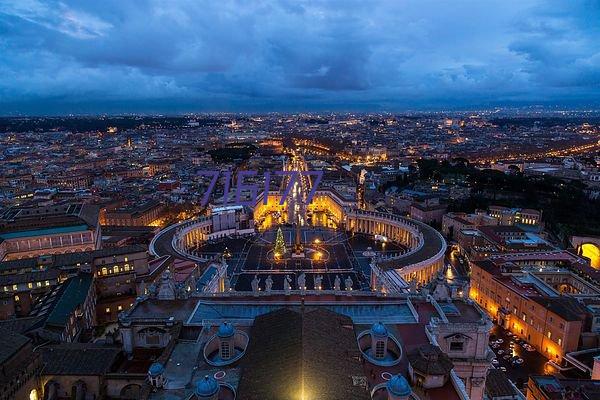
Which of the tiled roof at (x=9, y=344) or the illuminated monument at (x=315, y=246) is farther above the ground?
the tiled roof at (x=9, y=344)

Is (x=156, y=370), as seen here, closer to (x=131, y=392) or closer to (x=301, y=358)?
(x=131, y=392)

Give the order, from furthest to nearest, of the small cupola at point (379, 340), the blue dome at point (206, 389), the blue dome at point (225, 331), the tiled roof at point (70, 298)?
the tiled roof at point (70, 298) < the small cupola at point (379, 340) < the blue dome at point (225, 331) < the blue dome at point (206, 389)

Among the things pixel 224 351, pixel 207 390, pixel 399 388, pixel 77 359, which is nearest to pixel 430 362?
pixel 399 388

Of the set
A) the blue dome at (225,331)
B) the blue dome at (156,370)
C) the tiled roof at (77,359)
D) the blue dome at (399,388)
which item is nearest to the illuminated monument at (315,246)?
the tiled roof at (77,359)

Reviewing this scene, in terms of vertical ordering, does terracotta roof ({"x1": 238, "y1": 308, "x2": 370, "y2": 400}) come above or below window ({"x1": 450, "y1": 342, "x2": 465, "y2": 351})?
above

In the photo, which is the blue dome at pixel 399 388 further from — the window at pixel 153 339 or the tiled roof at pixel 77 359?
the tiled roof at pixel 77 359

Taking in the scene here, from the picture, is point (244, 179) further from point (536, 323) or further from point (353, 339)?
point (353, 339)

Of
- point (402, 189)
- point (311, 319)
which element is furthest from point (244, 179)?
point (311, 319)

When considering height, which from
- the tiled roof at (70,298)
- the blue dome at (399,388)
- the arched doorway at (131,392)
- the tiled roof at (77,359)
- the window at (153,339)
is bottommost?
the arched doorway at (131,392)

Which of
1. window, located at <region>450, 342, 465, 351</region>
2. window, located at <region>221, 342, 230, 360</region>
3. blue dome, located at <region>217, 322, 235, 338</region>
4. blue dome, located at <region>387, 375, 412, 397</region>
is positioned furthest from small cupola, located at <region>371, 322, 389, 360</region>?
window, located at <region>221, 342, 230, 360</region>

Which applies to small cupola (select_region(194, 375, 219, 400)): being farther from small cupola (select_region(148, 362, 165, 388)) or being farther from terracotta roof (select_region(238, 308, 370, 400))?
small cupola (select_region(148, 362, 165, 388))

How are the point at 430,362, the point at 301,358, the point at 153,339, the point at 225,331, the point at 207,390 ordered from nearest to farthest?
the point at 207,390 → the point at 301,358 → the point at 430,362 → the point at 225,331 → the point at 153,339
